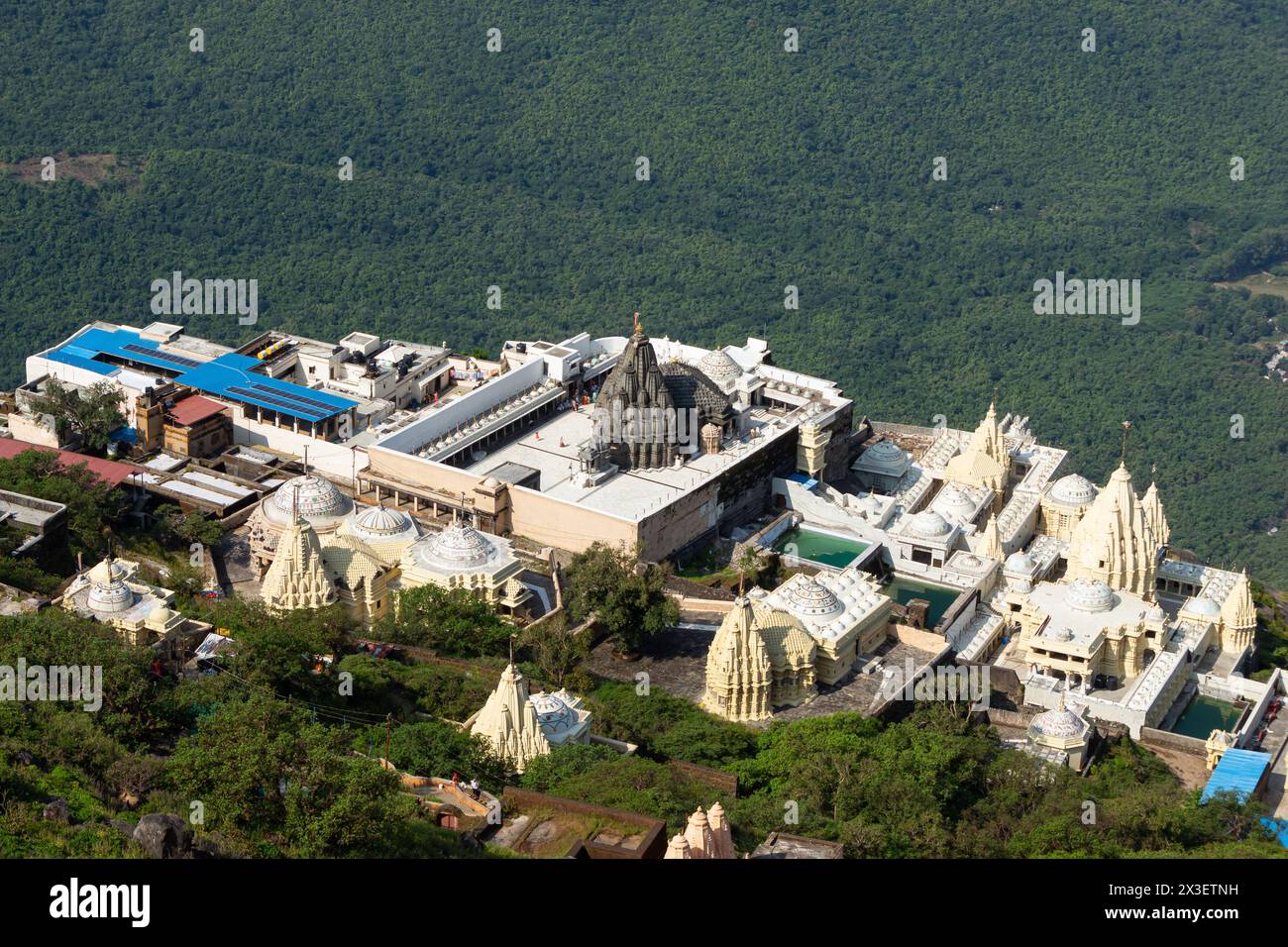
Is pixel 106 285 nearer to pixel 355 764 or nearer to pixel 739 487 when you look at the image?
pixel 739 487

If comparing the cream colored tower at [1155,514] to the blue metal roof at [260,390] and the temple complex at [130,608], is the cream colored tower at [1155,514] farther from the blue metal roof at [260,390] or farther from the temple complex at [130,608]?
the temple complex at [130,608]

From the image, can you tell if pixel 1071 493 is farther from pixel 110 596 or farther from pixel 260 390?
pixel 110 596

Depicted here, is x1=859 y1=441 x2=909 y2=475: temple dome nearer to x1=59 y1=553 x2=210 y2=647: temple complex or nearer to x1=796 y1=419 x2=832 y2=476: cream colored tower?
x1=796 y1=419 x2=832 y2=476: cream colored tower

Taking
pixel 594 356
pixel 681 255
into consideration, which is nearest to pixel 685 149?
pixel 681 255

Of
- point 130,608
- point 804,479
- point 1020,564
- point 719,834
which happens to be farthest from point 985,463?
point 719,834

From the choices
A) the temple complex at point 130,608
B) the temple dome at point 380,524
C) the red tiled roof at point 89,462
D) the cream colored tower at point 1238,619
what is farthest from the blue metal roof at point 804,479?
the temple complex at point 130,608
